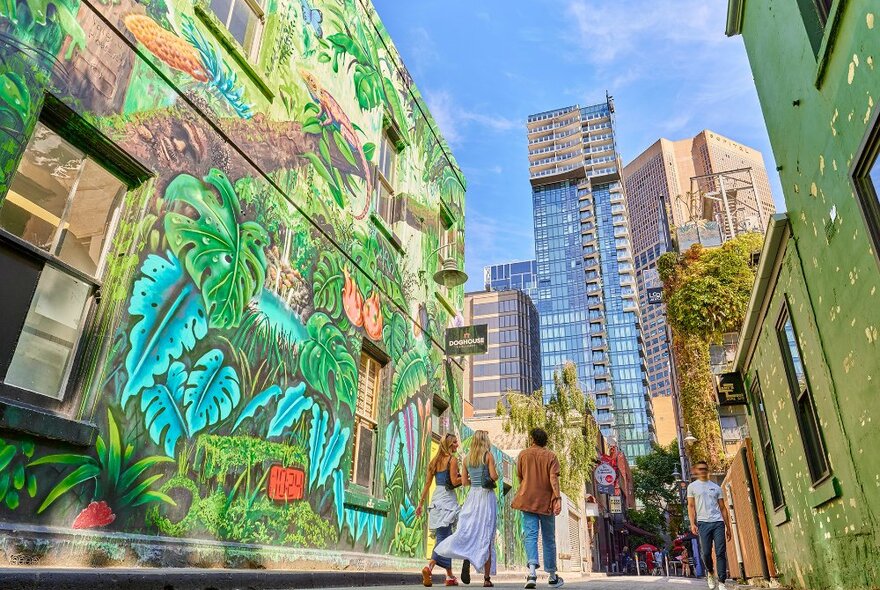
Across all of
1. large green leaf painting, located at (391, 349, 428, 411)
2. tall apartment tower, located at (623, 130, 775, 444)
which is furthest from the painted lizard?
tall apartment tower, located at (623, 130, 775, 444)

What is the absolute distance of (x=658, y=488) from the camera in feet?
181

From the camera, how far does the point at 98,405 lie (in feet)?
12.5

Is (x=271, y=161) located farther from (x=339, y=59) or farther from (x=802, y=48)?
(x=802, y=48)

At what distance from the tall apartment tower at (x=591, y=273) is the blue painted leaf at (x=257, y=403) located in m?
89.2

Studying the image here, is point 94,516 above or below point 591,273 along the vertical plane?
below

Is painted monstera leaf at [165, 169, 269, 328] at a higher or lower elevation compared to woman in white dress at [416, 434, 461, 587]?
higher

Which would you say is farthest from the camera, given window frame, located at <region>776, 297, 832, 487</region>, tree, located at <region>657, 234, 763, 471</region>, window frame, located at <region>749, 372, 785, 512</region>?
tree, located at <region>657, 234, 763, 471</region>

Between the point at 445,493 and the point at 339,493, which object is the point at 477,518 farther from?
the point at 339,493

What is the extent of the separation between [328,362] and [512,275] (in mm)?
125667

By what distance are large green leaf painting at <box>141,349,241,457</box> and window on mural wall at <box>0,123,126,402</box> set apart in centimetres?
73

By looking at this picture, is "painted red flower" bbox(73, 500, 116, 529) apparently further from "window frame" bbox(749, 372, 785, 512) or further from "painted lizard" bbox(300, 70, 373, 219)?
"window frame" bbox(749, 372, 785, 512)

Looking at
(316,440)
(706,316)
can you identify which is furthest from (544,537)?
(706,316)

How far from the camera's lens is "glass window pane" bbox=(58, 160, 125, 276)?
3.97 metres

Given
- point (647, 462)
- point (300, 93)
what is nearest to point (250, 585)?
point (300, 93)
